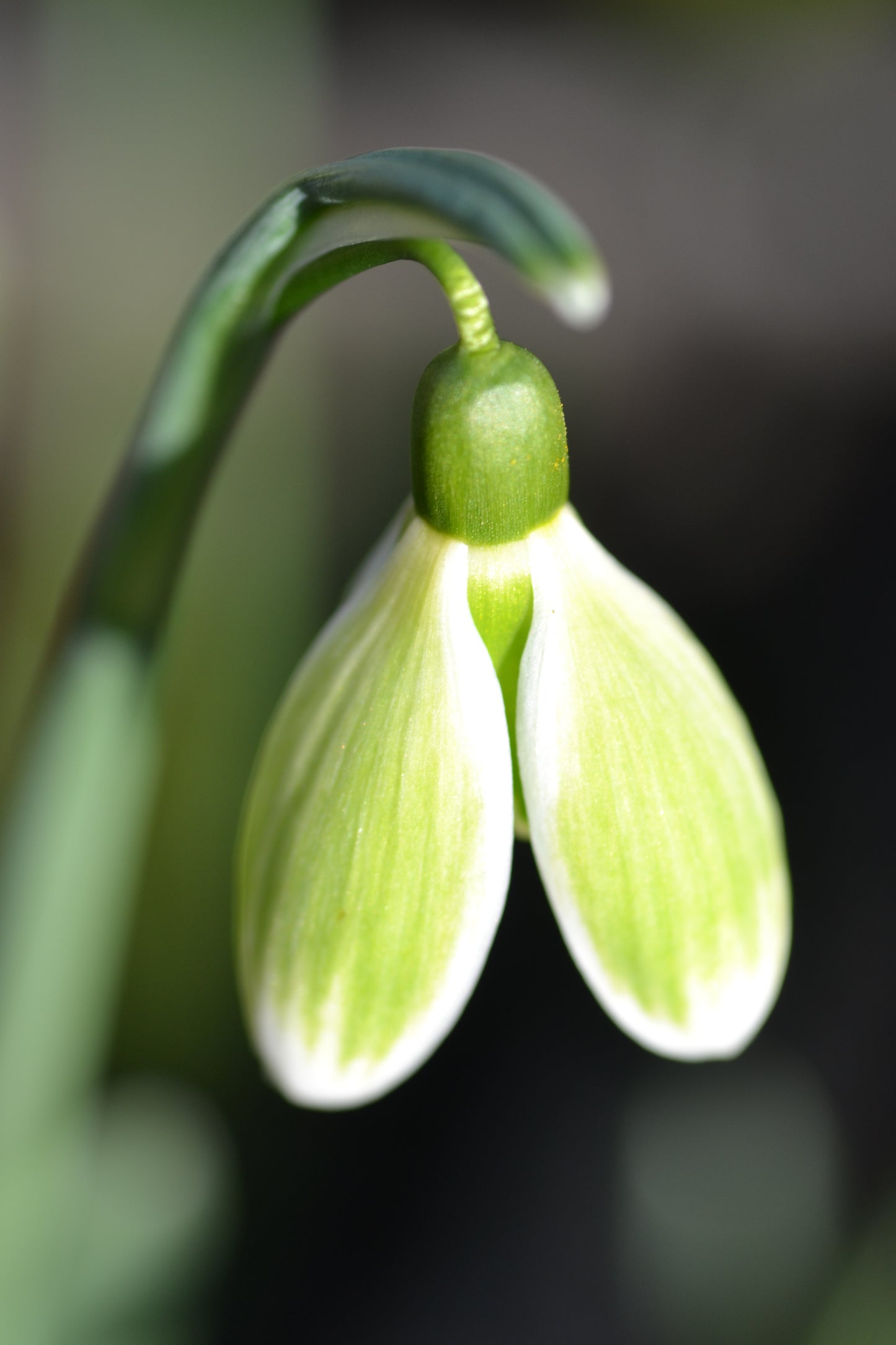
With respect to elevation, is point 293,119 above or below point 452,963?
above

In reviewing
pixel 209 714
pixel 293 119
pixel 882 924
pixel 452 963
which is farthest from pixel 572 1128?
pixel 293 119

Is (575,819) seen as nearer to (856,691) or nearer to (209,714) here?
(209,714)

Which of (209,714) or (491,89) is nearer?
(209,714)

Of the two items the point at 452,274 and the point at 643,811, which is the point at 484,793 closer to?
the point at 643,811

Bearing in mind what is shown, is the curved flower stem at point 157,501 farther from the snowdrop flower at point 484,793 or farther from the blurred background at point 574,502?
the blurred background at point 574,502

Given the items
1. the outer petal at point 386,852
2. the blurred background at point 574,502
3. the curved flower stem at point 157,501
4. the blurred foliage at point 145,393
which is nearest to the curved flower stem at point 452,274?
the curved flower stem at point 157,501

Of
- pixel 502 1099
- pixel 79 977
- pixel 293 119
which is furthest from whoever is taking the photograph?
pixel 293 119

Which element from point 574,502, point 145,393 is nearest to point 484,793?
point 574,502

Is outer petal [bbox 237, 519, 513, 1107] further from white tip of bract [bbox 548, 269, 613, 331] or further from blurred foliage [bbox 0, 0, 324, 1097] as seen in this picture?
blurred foliage [bbox 0, 0, 324, 1097]
